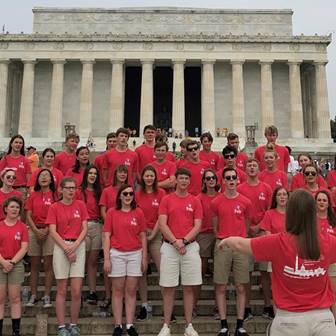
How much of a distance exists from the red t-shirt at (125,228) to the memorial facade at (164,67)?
1502 inches

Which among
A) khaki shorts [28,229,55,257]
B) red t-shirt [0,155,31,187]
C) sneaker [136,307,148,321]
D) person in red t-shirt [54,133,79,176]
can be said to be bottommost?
sneaker [136,307,148,321]

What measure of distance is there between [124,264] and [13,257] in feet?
6.89

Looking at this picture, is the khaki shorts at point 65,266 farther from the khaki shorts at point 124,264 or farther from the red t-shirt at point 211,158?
the red t-shirt at point 211,158

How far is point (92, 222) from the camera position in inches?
412

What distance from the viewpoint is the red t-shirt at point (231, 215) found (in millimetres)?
9258

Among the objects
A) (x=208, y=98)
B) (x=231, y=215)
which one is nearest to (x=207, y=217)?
(x=231, y=215)

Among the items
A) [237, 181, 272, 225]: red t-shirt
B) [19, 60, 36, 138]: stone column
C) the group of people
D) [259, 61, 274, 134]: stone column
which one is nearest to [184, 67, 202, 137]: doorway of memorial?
[259, 61, 274, 134]: stone column

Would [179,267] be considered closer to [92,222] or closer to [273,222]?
[273,222]

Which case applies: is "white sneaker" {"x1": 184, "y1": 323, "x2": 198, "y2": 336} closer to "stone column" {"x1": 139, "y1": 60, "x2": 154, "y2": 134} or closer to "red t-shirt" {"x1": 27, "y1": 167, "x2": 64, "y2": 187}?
"red t-shirt" {"x1": 27, "y1": 167, "x2": 64, "y2": 187}

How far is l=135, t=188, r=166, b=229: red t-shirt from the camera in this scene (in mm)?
10094

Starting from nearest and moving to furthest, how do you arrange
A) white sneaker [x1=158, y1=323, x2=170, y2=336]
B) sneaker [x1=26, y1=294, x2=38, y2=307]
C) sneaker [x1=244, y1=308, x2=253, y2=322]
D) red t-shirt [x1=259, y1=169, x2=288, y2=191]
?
1. white sneaker [x1=158, y1=323, x2=170, y2=336]
2. sneaker [x1=244, y1=308, x2=253, y2=322]
3. sneaker [x1=26, y1=294, x2=38, y2=307]
4. red t-shirt [x1=259, y1=169, x2=288, y2=191]

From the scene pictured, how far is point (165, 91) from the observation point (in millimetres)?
59938

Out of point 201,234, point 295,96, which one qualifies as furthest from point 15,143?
point 295,96

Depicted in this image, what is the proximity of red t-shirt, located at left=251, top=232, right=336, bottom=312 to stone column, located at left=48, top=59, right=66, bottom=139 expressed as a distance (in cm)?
4696
